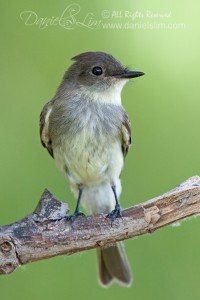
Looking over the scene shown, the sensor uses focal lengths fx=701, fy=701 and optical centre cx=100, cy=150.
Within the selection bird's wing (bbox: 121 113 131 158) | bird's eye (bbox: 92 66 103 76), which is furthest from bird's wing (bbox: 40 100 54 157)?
bird's wing (bbox: 121 113 131 158)

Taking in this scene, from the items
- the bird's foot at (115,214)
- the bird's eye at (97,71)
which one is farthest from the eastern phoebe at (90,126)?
the bird's foot at (115,214)

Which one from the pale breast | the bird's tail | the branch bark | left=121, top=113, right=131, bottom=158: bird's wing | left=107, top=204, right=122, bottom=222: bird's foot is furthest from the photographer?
the bird's tail

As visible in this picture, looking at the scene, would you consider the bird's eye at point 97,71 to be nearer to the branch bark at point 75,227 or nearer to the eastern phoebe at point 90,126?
the eastern phoebe at point 90,126

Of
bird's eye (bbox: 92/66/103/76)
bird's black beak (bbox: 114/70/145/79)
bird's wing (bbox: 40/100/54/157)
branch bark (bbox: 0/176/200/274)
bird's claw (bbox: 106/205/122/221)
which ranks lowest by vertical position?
branch bark (bbox: 0/176/200/274)

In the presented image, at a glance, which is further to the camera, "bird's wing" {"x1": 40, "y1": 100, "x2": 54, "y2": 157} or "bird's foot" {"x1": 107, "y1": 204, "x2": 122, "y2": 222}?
"bird's wing" {"x1": 40, "y1": 100, "x2": 54, "y2": 157}

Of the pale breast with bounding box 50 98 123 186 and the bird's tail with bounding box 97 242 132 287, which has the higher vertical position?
the pale breast with bounding box 50 98 123 186

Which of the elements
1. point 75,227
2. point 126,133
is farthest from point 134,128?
point 75,227

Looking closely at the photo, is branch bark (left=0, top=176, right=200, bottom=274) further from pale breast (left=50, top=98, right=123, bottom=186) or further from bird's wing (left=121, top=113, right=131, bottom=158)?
bird's wing (left=121, top=113, right=131, bottom=158)
